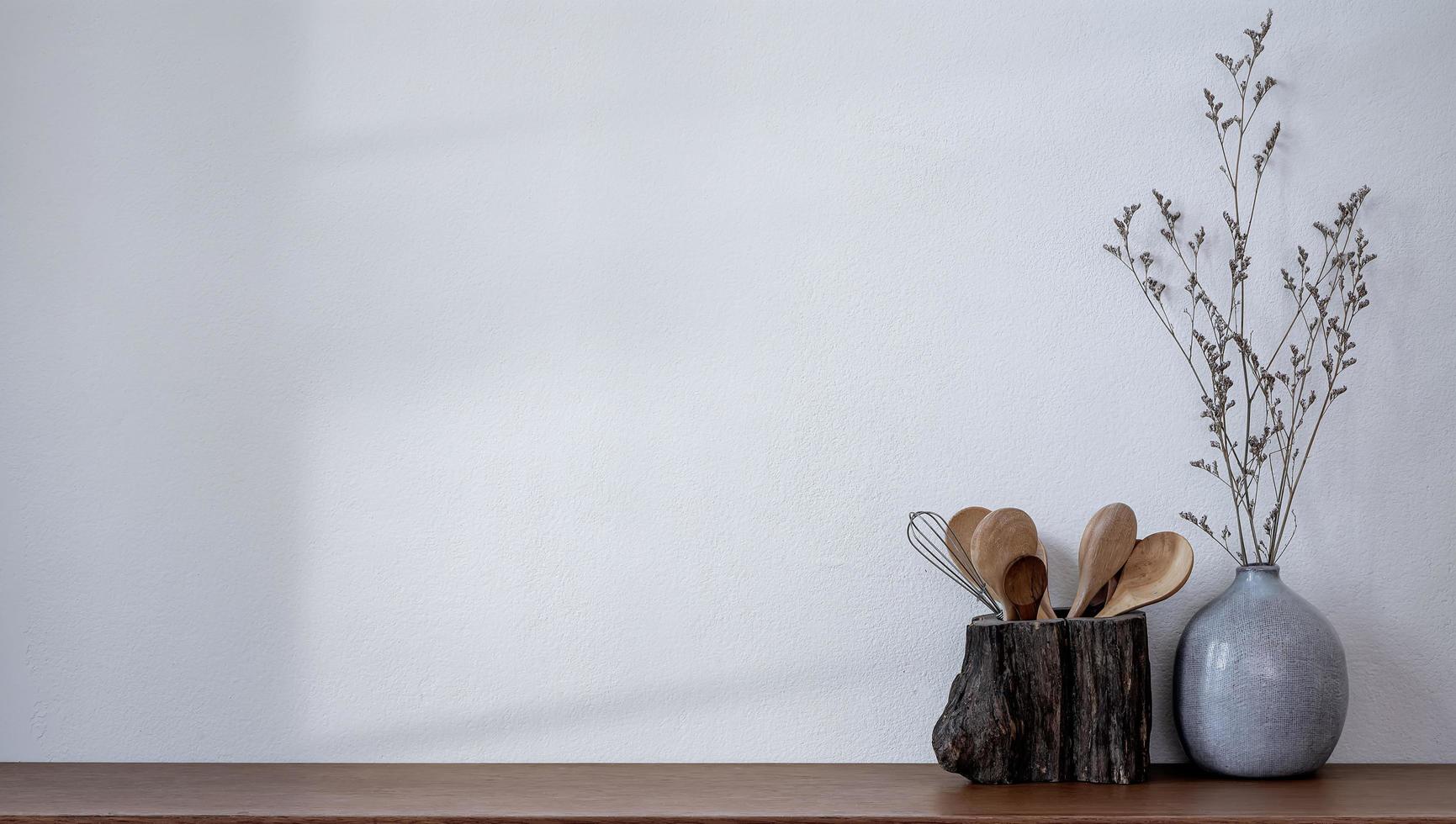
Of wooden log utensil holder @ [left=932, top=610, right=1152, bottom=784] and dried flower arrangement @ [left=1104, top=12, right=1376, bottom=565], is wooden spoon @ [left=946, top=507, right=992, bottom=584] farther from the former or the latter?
dried flower arrangement @ [left=1104, top=12, right=1376, bottom=565]

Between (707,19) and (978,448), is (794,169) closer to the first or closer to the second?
(707,19)

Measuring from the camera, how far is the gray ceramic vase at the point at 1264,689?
3.67ft

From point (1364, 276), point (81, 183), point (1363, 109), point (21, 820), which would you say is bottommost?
point (21, 820)

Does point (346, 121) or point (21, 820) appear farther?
point (346, 121)

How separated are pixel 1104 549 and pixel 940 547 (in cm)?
20

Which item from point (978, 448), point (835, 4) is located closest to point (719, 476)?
point (978, 448)

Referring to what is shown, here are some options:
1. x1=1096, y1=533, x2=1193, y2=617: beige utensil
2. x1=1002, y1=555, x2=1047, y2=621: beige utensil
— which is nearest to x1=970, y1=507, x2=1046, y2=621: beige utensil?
x1=1002, y1=555, x2=1047, y2=621: beige utensil

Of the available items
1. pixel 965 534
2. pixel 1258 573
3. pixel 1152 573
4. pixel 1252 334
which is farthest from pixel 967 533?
pixel 1252 334

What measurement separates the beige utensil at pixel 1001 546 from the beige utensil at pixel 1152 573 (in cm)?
10

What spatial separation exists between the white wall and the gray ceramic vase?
11 cm

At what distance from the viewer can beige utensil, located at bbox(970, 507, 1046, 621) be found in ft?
3.88

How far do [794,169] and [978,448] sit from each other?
0.46 metres

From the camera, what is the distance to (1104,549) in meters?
1.20

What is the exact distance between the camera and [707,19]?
1.40 m
